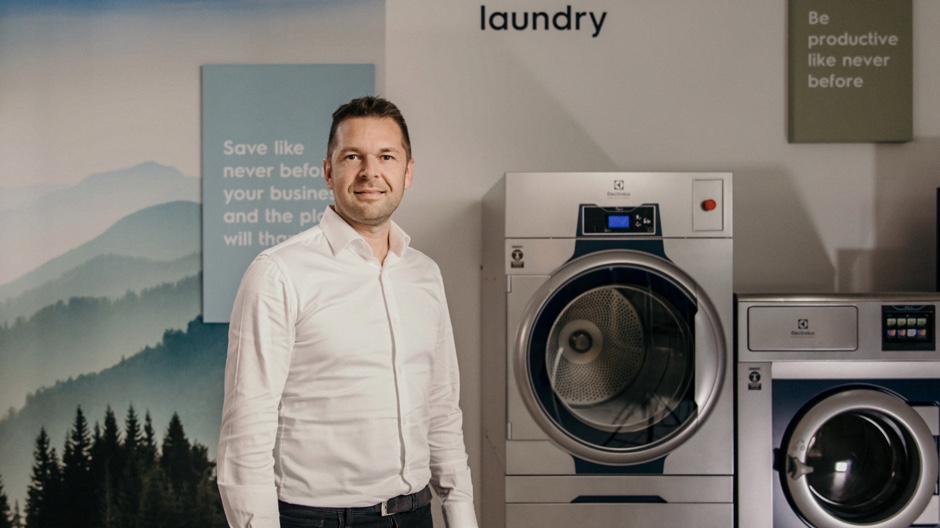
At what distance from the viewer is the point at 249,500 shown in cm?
127

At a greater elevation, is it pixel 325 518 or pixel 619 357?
pixel 619 357

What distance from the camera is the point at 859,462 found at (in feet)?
7.06

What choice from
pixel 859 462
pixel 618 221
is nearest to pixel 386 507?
pixel 618 221

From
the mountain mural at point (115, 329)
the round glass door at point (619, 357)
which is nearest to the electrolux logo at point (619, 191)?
the round glass door at point (619, 357)

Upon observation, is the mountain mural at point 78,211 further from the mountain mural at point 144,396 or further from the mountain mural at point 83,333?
the mountain mural at point 144,396

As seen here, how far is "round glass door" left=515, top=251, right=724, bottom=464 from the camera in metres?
2.05

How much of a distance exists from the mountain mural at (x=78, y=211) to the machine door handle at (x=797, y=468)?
2.20 meters

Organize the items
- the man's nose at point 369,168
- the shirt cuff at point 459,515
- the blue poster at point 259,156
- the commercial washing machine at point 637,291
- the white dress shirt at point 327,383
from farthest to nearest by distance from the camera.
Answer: the blue poster at point 259,156 < the commercial washing machine at point 637,291 < the shirt cuff at point 459,515 < the man's nose at point 369,168 < the white dress shirt at point 327,383

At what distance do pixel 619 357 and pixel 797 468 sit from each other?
0.60 metres

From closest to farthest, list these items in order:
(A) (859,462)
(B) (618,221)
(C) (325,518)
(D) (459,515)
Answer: (C) (325,518), (D) (459,515), (B) (618,221), (A) (859,462)

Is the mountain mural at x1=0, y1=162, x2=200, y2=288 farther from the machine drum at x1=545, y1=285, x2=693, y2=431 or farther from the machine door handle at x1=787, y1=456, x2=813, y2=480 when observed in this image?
the machine door handle at x1=787, y1=456, x2=813, y2=480

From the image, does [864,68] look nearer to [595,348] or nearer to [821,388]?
[821,388]

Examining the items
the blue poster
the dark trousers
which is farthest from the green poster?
the dark trousers

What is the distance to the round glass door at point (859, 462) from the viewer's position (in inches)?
81.7
